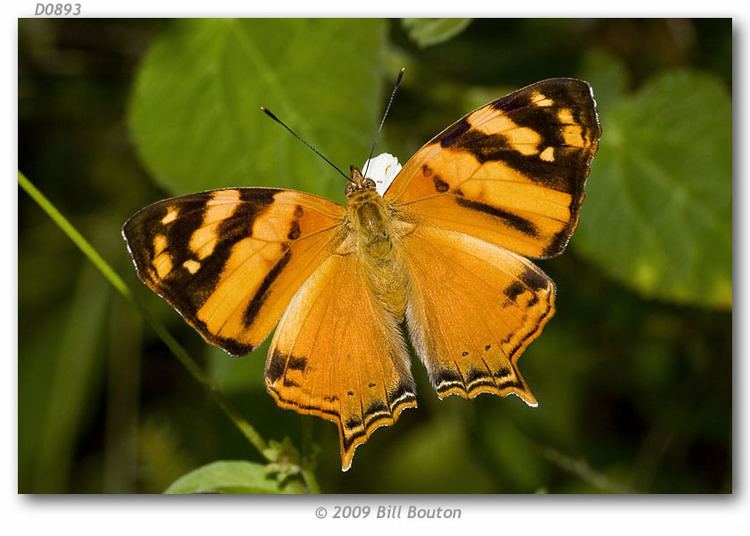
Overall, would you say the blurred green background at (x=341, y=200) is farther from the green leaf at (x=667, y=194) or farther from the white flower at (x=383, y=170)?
the white flower at (x=383, y=170)

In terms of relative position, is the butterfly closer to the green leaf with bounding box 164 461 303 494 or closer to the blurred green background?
the green leaf with bounding box 164 461 303 494

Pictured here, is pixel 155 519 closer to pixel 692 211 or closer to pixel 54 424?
pixel 54 424

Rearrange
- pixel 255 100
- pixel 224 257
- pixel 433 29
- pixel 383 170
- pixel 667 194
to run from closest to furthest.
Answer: pixel 224 257 → pixel 383 170 → pixel 433 29 → pixel 255 100 → pixel 667 194

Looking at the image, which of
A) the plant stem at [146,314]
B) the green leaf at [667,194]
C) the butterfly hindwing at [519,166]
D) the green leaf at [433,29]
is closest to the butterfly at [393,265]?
the butterfly hindwing at [519,166]

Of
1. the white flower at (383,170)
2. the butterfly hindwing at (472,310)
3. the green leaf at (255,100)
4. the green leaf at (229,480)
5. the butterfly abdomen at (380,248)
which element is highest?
the green leaf at (255,100)

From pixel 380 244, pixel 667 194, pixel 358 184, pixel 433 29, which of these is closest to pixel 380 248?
pixel 380 244

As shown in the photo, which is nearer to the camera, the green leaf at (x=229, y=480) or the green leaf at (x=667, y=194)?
the green leaf at (x=229, y=480)

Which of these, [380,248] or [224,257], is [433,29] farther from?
[224,257]

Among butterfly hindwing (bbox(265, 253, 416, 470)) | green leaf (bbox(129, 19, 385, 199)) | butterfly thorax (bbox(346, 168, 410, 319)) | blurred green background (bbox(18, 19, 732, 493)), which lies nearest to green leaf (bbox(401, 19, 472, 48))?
blurred green background (bbox(18, 19, 732, 493))
